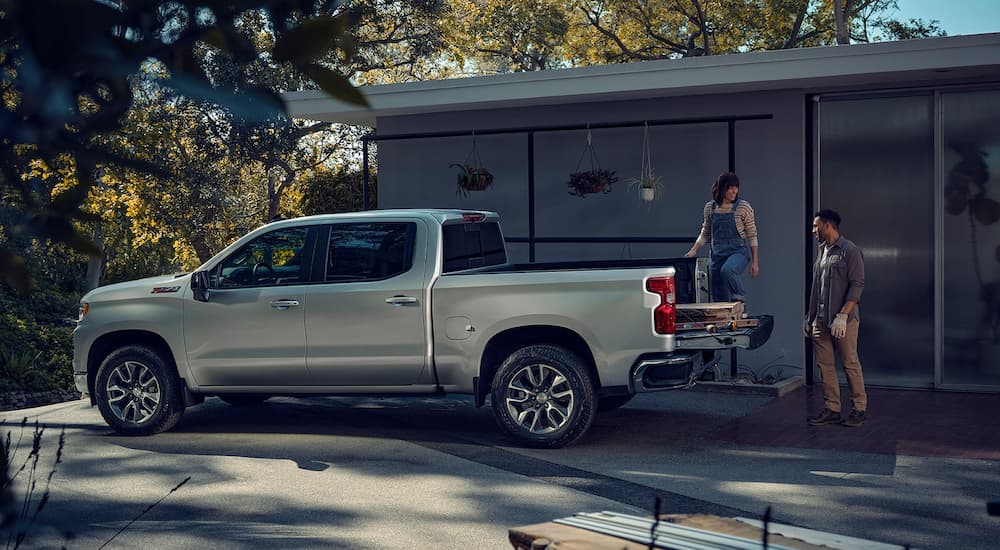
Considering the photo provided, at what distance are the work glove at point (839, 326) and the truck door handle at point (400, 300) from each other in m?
3.57

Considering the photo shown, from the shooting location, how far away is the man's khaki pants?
9695 millimetres

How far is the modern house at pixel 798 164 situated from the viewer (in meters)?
11.8

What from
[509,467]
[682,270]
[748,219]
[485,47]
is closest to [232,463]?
[509,467]

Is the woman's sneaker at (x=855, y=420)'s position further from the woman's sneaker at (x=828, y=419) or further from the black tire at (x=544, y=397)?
the black tire at (x=544, y=397)

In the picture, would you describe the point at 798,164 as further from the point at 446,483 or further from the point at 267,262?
the point at 446,483

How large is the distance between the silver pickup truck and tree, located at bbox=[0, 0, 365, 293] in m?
7.35

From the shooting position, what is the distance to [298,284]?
32.4 ft

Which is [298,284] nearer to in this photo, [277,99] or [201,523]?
[201,523]

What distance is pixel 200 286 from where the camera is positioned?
9.92m

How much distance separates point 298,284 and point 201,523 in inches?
128

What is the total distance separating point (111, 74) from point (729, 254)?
10695mm

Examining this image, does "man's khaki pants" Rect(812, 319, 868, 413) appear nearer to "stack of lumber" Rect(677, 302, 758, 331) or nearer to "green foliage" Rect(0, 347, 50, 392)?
"stack of lumber" Rect(677, 302, 758, 331)

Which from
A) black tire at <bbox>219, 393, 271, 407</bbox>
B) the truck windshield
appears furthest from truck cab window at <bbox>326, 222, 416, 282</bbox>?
black tire at <bbox>219, 393, 271, 407</bbox>

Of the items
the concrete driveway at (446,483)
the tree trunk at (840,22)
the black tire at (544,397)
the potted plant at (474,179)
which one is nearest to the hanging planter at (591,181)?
the potted plant at (474,179)
